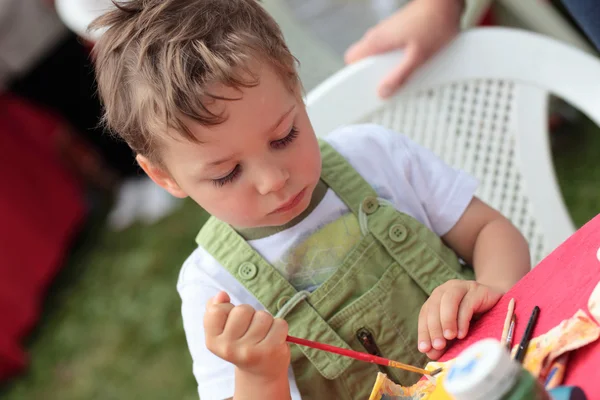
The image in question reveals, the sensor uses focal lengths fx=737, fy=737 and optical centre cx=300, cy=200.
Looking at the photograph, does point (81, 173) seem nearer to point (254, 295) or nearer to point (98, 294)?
point (98, 294)

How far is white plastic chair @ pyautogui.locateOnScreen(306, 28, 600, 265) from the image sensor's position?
111 centimetres

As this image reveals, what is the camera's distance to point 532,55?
1.08 meters

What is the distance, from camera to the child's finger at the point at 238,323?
2.38 ft

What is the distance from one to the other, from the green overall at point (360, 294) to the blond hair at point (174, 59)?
0.19 meters

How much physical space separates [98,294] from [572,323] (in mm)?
2048


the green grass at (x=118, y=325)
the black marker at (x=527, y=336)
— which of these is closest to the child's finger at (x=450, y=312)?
the black marker at (x=527, y=336)

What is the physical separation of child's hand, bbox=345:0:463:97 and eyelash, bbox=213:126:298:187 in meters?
0.32

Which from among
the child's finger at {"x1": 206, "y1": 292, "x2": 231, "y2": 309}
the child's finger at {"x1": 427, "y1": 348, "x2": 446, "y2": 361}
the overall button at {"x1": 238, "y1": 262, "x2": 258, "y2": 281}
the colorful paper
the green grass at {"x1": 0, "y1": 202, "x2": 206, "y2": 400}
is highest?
the colorful paper

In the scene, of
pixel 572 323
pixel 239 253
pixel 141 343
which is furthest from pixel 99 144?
pixel 572 323

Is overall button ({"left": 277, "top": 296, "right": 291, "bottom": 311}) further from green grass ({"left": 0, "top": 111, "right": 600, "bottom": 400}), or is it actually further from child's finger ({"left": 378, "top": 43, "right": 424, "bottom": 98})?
Result: green grass ({"left": 0, "top": 111, "right": 600, "bottom": 400})

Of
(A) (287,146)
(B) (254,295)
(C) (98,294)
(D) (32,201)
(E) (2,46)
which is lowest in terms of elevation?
(C) (98,294)

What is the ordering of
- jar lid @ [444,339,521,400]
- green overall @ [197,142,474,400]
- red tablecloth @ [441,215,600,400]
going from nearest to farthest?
1. jar lid @ [444,339,521,400]
2. red tablecloth @ [441,215,600,400]
3. green overall @ [197,142,474,400]

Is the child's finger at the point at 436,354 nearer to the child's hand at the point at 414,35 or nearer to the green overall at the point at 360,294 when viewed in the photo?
the green overall at the point at 360,294

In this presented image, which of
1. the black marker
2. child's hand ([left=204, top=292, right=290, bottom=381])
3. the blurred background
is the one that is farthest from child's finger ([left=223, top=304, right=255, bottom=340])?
the blurred background
